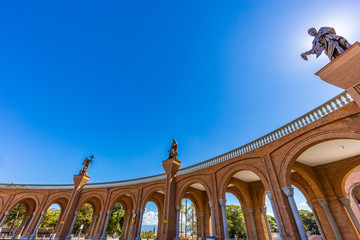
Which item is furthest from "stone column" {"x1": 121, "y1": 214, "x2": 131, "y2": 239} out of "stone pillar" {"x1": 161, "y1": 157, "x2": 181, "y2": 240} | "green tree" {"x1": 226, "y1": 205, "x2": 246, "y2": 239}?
"green tree" {"x1": 226, "y1": 205, "x2": 246, "y2": 239}

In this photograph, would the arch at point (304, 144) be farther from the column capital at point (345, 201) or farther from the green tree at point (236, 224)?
the green tree at point (236, 224)

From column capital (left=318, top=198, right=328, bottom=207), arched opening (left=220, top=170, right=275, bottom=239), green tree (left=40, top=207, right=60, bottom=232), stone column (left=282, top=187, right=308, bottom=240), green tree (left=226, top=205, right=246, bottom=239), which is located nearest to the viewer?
stone column (left=282, top=187, right=308, bottom=240)

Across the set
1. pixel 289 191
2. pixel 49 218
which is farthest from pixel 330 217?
pixel 49 218

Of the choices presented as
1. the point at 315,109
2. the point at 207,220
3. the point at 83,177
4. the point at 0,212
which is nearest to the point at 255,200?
the point at 207,220

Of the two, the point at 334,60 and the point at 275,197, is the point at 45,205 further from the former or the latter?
the point at 334,60

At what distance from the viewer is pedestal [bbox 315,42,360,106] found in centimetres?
664

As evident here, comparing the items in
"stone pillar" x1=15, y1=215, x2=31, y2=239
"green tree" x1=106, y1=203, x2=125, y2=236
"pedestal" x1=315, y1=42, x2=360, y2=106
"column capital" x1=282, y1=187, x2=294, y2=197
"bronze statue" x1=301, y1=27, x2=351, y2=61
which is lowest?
"stone pillar" x1=15, y1=215, x2=31, y2=239

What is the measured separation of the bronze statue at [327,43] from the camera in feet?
24.0

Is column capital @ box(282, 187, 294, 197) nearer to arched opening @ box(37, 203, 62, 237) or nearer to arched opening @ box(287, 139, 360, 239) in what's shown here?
arched opening @ box(287, 139, 360, 239)

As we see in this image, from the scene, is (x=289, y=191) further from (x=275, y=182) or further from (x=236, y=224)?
(x=236, y=224)

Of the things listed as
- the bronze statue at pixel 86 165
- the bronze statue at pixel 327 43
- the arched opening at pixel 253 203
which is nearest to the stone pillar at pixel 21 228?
the bronze statue at pixel 86 165

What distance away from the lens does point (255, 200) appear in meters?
17.7

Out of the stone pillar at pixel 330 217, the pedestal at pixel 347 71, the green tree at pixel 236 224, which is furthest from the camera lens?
the green tree at pixel 236 224

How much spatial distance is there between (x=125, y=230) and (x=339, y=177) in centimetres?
2556
